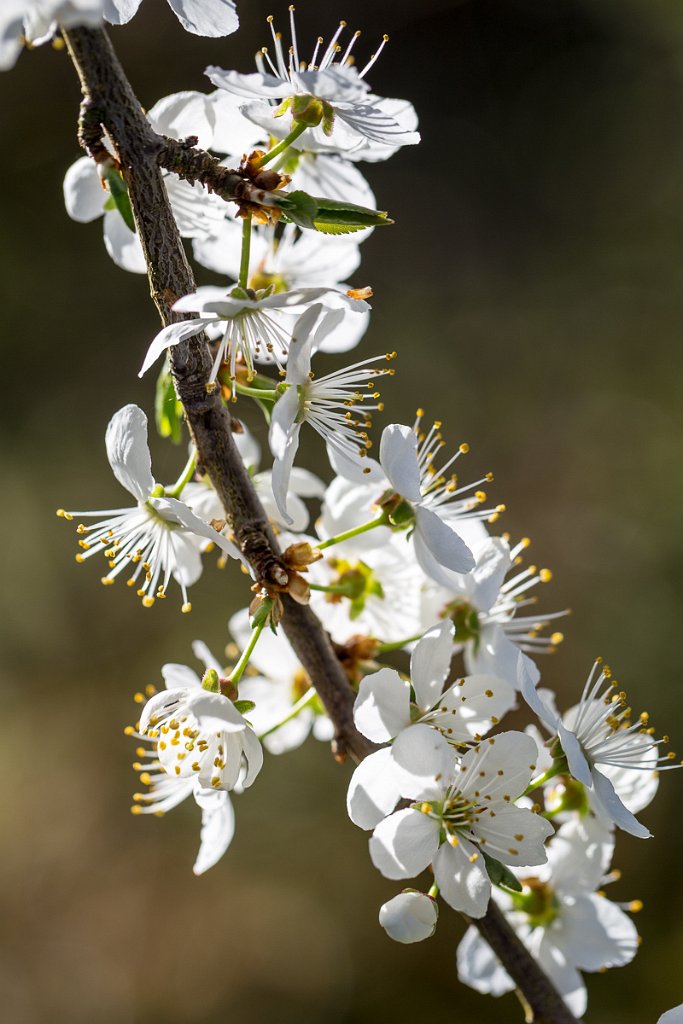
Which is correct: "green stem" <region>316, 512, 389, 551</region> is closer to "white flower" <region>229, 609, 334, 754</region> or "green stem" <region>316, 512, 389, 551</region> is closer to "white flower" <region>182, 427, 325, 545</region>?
"white flower" <region>182, 427, 325, 545</region>

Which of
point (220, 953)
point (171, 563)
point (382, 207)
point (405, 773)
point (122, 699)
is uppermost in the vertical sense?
point (382, 207)

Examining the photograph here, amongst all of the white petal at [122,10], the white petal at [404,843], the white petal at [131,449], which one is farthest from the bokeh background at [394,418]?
the white petal at [122,10]

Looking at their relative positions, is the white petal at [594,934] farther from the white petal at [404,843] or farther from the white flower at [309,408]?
the white flower at [309,408]

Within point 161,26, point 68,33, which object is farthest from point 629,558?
point 68,33

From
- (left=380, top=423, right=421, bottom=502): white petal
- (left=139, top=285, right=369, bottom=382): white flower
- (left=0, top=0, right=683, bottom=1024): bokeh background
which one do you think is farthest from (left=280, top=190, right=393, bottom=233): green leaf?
(left=0, top=0, right=683, bottom=1024): bokeh background

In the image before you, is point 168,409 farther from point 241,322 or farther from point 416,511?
point 416,511

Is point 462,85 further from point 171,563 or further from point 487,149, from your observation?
point 171,563
